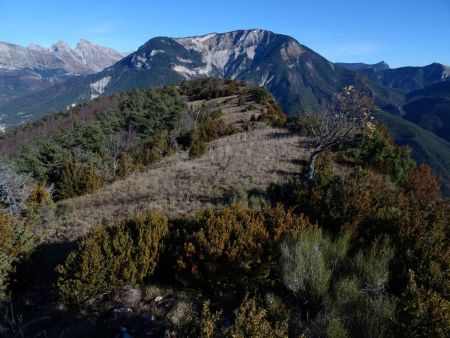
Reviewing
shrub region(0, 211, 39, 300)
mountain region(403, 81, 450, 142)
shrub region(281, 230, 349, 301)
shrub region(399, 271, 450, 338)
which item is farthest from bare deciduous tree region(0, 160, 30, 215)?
mountain region(403, 81, 450, 142)

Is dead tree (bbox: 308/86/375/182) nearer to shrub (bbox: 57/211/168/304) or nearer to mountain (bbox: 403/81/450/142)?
shrub (bbox: 57/211/168/304)

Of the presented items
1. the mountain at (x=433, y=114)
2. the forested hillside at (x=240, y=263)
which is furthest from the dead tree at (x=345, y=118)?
the mountain at (x=433, y=114)

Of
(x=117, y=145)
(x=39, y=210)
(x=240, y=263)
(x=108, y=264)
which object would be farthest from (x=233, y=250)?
(x=117, y=145)

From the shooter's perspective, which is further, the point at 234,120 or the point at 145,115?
the point at 145,115

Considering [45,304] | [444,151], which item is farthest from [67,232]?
[444,151]

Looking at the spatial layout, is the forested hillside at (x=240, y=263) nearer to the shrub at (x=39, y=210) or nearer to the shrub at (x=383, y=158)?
the shrub at (x=39, y=210)

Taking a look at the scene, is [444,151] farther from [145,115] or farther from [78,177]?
[78,177]
